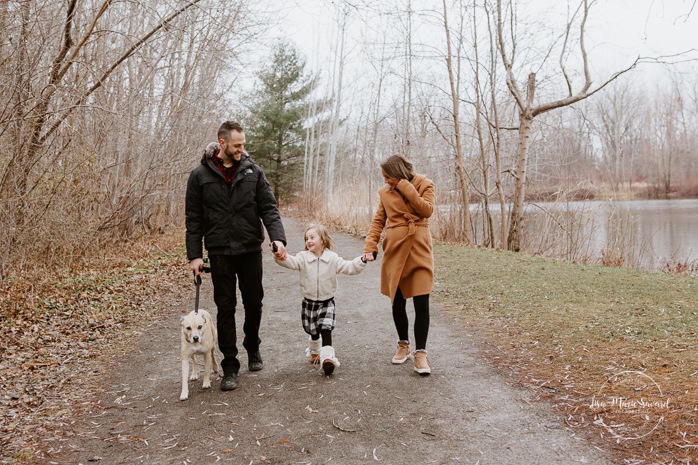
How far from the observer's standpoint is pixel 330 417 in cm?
383

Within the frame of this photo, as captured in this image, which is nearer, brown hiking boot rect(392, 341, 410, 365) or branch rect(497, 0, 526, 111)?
brown hiking boot rect(392, 341, 410, 365)

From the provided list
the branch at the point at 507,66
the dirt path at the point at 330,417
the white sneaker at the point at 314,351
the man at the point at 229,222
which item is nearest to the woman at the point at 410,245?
the dirt path at the point at 330,417

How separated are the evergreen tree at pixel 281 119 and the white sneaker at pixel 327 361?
29.7 meters

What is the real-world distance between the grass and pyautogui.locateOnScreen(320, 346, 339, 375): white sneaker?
5.16 feet

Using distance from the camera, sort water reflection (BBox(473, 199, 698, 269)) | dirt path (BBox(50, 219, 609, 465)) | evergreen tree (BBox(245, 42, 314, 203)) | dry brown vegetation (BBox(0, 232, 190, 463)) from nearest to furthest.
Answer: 1. dirt path (BBox(50, 219, 609, 465))
2. dry brown vegetation (BBox(0, 232, 190, 463))
3. water reflection (BBox(473, 199, 698, 269))
4. evergreen tree (BBox(245, 42, 314, 203))

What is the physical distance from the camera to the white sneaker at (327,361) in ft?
15.0

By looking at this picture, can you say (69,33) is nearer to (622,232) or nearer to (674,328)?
(674,328)

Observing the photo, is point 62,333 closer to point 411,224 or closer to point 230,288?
point 230,288

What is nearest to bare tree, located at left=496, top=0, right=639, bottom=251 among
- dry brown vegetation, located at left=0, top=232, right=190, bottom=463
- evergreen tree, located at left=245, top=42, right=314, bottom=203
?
dry brown vegetation, located at left=0, top=232, right=190, bottom=463

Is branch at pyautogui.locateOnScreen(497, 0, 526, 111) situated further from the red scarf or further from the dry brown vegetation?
the red scarf

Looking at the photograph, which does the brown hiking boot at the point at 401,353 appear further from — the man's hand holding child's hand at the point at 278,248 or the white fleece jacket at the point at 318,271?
the man's hand holding child's hand at the point at 278,248

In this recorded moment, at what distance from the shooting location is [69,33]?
7.03 metres

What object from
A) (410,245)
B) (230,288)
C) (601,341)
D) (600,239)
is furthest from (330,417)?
(600,239)

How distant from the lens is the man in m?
4.38
